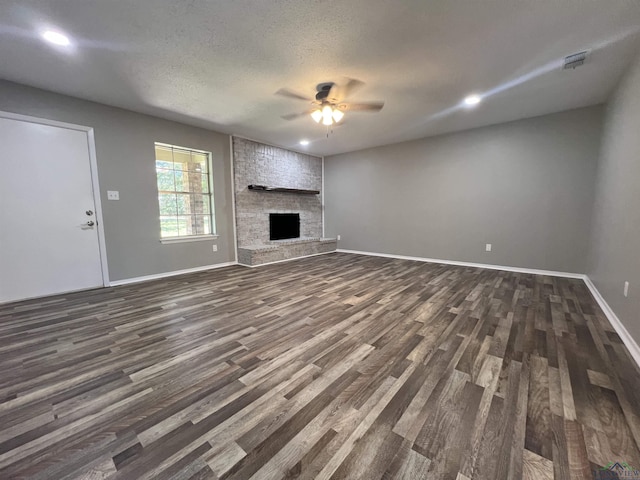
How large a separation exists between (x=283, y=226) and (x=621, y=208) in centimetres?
535

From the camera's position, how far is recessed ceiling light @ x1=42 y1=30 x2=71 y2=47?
7.14 feet

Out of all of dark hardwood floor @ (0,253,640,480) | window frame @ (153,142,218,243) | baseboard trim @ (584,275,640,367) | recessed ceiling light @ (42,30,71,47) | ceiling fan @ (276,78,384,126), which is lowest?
dark hardwood floor @ (0,253,640,480)

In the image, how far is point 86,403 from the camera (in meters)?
1.51

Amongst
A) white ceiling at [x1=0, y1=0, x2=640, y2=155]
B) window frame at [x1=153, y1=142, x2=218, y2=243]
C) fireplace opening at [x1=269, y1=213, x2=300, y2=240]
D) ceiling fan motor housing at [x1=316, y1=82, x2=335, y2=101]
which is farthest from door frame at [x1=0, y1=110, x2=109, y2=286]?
ceiling fan motor housing at [x1=316, y1=82, x2=335, y2=101]

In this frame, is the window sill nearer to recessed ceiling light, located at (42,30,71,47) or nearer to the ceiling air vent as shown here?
recessed ceiling light, located at (42,30,71,47)

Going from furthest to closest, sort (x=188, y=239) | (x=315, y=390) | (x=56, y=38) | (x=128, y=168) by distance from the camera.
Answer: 1. (x=188, y=239)
2. (x=128, y=168)
3. (x=56, y=38)
4. (x=315, y=390)

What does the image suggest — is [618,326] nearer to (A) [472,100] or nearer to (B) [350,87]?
(A) [472,100]

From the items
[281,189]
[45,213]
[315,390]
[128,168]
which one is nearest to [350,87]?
[281,189]

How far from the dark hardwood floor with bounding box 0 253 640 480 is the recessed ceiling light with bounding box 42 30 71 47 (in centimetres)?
263

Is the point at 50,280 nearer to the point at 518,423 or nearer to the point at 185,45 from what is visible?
the point at 185,45

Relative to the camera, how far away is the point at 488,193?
4664 millimetres

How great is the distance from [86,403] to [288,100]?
3.61m

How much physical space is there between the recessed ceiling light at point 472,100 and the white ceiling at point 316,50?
0.11 metres

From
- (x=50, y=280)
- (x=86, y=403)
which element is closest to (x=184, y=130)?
(x=50, y=280)
